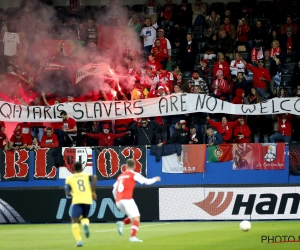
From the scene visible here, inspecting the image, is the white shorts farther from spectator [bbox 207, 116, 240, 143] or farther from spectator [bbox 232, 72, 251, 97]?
spectator [bbox 232, 72, 251, 97]

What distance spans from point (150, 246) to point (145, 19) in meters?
13.2

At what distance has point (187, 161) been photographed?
910 inches

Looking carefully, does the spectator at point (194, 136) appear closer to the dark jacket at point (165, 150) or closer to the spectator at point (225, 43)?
the dark jacket at point (165, 150)

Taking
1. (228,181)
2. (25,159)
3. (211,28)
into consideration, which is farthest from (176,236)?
(211,28)

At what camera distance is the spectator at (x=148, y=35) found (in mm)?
26344

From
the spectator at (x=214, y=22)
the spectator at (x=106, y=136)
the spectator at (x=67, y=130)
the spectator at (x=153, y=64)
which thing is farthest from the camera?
the spectator at (x=214, y=22)

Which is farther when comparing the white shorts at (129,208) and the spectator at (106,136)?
the spectator at (106,136)

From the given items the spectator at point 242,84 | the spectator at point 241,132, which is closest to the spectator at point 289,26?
the spectator at point 242,84

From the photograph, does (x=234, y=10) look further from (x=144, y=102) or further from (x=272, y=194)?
(x=272, y=194)

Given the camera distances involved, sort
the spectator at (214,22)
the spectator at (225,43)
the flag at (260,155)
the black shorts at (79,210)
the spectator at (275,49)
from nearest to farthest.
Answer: the black shorts at (79,210), the flag at (260,155), the spectator at (275,49), the spectator at (225,43), the spectator at (214,22)

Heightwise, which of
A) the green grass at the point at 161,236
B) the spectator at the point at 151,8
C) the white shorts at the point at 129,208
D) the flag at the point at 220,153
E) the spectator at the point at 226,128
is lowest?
the green grass at the point at 161,236

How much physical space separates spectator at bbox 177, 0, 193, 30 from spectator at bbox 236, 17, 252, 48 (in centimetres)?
216

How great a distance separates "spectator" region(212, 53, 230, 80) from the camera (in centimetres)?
2459

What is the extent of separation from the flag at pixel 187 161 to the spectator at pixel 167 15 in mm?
6041
